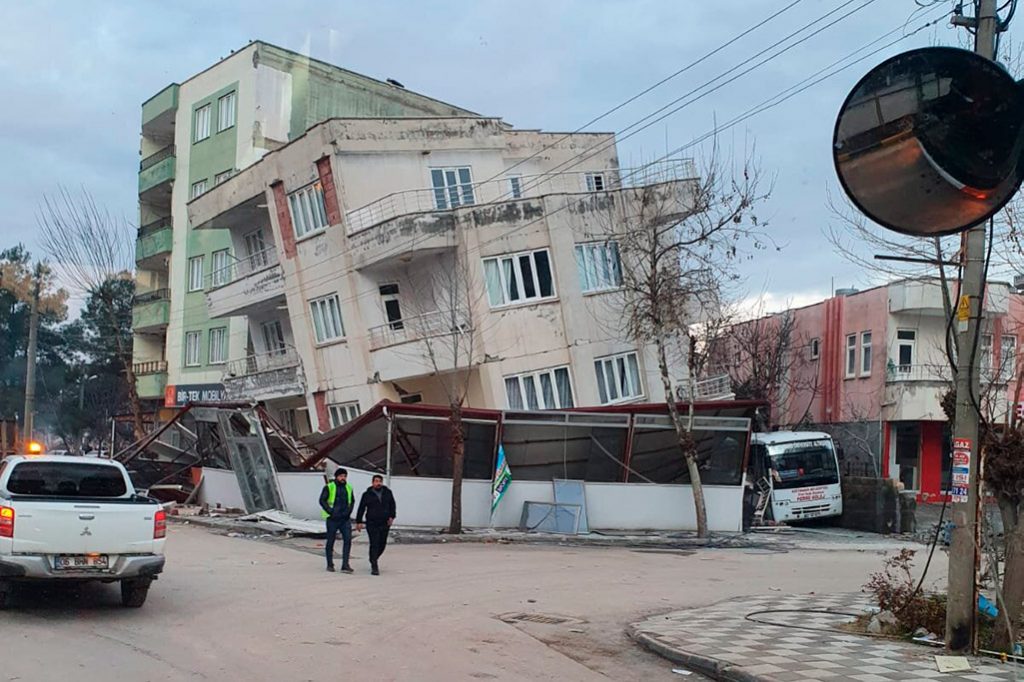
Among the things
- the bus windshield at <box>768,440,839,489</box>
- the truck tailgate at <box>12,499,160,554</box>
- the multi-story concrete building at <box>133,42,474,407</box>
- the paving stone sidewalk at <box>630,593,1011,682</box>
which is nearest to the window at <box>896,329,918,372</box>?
the bus windshield at <box>768,440,839,489</box>

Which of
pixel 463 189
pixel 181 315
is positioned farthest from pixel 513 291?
pixel 181 315

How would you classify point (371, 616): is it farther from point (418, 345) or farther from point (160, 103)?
point (160, 103)

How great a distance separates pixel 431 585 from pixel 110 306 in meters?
24.9

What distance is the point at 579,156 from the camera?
122 ft

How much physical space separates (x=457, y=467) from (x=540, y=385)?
634cm

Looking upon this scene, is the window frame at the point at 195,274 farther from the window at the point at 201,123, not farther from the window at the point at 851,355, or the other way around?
the window at the point at 851,355

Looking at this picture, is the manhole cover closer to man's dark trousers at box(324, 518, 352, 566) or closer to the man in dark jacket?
the man in dark jacket

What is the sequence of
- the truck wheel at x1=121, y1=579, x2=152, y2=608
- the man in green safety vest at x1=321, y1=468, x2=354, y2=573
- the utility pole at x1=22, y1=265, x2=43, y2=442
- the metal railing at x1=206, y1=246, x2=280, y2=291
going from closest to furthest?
1. the truck wheel at x1=121, y1=579, x2=152, y2=608
2. the man in green safety vest at x1=321, y1=468, x2=354, y2=573
3. the utility pole at x1=22, y1=265, x2=43, y2=442
4. the metal railing at x1=206, y1=246, x2=280, y2=291

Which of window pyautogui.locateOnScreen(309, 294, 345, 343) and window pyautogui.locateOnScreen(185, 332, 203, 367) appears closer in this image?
window pyautogui.locateOnScreen(309, 294, 345, 343)

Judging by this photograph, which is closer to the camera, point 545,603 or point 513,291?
point 545,603

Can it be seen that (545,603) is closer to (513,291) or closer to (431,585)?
(431,585)

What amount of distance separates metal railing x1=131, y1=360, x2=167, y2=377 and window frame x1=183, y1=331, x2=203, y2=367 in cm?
243

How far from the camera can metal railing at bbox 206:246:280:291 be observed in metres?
36.1

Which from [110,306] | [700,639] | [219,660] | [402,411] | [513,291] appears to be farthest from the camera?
[110,306]
